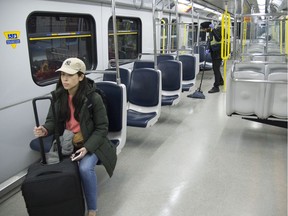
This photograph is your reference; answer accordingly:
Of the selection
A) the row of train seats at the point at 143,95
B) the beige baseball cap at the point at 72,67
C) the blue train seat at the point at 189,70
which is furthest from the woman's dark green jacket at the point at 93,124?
the blue train seat at the point at 189,70

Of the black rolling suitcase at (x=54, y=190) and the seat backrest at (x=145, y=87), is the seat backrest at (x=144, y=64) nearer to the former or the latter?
the seat backrest at (x=145, y=87)

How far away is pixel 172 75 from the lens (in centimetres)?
522

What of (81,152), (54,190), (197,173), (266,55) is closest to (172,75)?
(266,55)

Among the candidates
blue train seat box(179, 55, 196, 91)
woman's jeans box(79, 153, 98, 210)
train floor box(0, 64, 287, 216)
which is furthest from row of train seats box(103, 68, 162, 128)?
blue train seat box(179, 55, 196, 91)

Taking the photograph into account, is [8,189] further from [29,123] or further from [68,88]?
[68,88]

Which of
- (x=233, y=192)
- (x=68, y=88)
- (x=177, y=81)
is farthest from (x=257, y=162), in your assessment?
(x=68, y=88)

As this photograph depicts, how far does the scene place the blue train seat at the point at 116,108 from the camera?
118 inches

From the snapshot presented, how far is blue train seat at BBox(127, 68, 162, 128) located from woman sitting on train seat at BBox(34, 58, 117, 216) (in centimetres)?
144

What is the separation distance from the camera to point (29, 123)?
3.34m

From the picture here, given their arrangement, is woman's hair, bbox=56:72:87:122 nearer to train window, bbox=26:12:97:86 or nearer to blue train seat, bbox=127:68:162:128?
train window, bbox=26:12:97:86

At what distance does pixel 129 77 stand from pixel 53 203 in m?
2.58

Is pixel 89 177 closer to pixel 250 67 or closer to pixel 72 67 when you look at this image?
pixel 72 67

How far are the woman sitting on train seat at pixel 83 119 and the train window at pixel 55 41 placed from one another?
3.59 ft

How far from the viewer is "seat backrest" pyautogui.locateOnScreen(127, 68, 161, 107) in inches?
162
